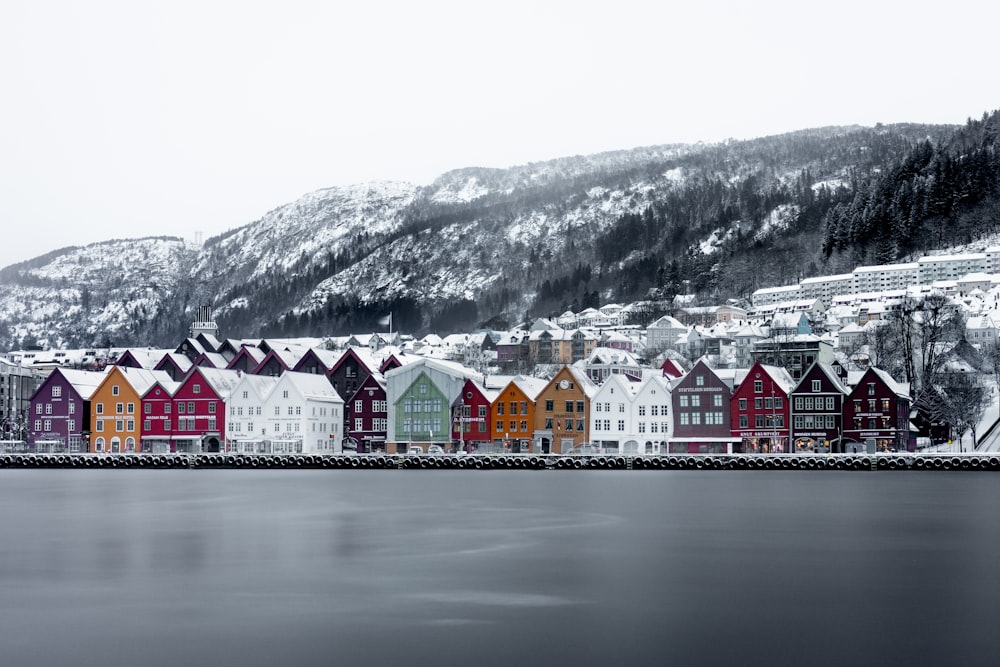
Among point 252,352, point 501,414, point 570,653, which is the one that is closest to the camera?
point 570,653

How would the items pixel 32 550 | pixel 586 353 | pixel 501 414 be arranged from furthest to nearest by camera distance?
pixel 586 353 → pixel 501 414 → pixel 32 550

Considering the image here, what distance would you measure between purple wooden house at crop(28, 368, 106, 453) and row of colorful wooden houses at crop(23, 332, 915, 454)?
4.4 inches

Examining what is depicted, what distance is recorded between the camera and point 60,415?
332ft

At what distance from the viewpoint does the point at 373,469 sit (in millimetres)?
89688

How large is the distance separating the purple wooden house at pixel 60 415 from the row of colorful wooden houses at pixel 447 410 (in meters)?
0.11

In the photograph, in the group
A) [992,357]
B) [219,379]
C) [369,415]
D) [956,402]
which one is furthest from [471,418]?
[992,357]

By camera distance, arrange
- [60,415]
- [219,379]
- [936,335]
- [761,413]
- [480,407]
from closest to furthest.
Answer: [761,413]
[480,407]
[219,379]
[60,415]
[936,335]

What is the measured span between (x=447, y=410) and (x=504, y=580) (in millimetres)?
69395

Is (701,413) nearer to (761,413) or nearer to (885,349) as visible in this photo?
(761,413)

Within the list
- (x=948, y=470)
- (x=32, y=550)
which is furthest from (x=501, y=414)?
(x=32, y=550)

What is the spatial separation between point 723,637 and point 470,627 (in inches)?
180

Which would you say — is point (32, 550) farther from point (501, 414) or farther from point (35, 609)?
point (501, 414)

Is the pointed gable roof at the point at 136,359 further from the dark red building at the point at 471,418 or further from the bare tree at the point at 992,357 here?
the bare tree at the point at 992,357

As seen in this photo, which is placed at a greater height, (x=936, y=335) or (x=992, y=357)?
(x=936, y=335)
